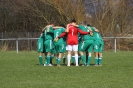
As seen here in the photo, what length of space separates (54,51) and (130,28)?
24.4 meters

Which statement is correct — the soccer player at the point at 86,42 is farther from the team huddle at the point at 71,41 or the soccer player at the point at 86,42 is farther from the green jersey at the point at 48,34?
the green jersey at the point at 48,34

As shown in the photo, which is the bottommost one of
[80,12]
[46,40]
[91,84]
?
[91,84]

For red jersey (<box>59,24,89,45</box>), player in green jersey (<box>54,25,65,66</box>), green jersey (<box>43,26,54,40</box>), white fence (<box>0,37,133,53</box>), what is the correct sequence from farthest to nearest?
white fence (<box>0,37,133,53</box>) < green jersey (<box>43,26,54,40</box>) < player in green jersey (<box>54,25,65,66</box>) < red jersey (<box>59,24,89,45</box>)

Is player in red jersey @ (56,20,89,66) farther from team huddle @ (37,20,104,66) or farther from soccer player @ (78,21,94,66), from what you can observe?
soccer player @ (78,21,94,66)

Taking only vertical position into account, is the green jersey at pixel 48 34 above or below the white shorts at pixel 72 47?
above

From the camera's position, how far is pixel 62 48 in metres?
19.8

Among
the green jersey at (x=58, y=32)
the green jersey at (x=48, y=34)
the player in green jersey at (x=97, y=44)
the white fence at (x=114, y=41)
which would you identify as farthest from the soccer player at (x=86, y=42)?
the white fence at (x=114, y=41)

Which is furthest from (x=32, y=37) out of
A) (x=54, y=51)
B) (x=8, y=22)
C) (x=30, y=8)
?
(x=54, y=51)

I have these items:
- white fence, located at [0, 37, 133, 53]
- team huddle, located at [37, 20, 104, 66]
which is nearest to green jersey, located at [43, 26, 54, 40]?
team huddle, located at [37, 20, 104, 66]

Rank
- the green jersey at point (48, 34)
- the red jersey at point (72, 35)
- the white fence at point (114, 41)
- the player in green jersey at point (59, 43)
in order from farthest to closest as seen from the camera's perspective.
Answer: the white fence at point (114, 41) → the green jersey at point (48, 34) → the player in green jersey at point (59, 43) → the red jersey at point (72, 35)

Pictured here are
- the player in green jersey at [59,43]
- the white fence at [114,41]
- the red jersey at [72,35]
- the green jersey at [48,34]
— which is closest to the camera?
the red jersey at [72,35]

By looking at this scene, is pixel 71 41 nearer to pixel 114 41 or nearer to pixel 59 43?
pixel 59 43

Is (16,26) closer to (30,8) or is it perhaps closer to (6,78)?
(30,8)

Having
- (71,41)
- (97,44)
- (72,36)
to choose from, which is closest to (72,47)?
(71,41)
